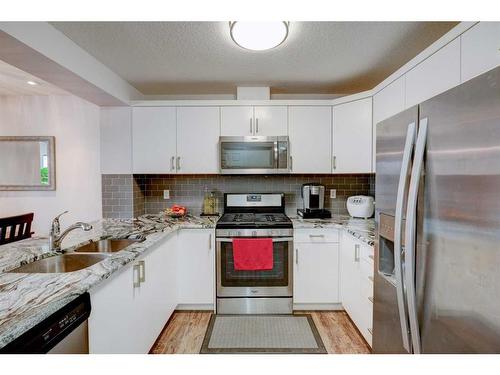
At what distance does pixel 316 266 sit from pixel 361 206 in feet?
2.63

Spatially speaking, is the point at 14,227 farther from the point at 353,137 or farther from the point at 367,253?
the point at 353,137

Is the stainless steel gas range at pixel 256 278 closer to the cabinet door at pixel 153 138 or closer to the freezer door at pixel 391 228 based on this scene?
the cabinet door at pixel 153 138

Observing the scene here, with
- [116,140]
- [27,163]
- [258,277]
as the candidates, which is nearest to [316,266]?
[258,277]

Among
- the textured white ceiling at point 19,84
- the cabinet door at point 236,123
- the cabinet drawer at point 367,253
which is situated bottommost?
the cabinet drawer at point 367,253

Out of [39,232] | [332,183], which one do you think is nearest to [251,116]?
[332,183]

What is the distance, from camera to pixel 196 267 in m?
2.60

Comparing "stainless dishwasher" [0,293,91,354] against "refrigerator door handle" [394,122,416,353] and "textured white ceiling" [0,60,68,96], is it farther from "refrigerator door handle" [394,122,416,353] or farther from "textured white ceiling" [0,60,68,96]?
"textured white ceiling" [0,60,68,96]

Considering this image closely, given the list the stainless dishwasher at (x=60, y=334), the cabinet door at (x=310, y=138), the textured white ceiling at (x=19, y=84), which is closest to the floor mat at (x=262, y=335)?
the stainless dishwasher at (x=60, y=334)

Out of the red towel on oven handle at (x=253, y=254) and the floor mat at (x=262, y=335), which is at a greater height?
the red towel on oven handle at (x=253, y=254)

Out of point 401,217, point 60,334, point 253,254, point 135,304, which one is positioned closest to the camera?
point 60,334

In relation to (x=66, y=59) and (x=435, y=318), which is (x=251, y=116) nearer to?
(x=66, y=59)

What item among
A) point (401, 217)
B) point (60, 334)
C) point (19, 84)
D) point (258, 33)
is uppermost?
point (19, 84)

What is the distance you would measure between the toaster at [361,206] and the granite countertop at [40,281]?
1936 mm

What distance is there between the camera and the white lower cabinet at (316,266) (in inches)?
102
